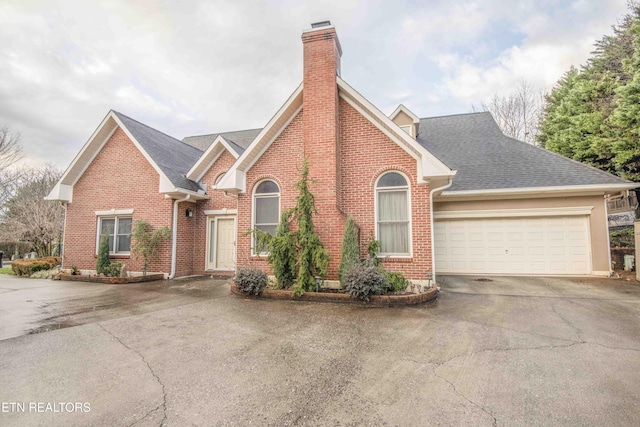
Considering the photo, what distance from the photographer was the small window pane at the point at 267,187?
9133 millimetres

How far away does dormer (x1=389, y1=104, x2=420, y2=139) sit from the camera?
40.5 ft

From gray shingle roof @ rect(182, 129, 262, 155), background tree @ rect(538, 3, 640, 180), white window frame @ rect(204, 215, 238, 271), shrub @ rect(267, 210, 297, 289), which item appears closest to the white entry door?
white window frame @ rect(204, 215, 238, 271)

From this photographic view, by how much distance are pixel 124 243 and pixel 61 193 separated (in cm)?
338

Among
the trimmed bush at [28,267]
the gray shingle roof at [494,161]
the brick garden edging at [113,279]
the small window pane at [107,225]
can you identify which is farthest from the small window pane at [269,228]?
the trimmed bush at [28,267]

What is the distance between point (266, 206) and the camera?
9211 mm

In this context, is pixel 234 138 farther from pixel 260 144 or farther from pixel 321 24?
pixel 321 24

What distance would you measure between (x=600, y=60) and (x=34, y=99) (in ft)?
122

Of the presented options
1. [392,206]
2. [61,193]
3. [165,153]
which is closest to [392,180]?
[392,206]

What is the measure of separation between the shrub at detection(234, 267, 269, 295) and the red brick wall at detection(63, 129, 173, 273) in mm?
4934

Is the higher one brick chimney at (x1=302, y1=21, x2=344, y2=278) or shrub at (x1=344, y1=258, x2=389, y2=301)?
brick chimney at (x1=302, y1=21, x2=344, y2=278)

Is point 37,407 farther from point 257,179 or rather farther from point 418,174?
point 418,174

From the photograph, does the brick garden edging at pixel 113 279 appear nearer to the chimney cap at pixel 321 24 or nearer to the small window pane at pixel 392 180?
the small window pane at pixel 392 180

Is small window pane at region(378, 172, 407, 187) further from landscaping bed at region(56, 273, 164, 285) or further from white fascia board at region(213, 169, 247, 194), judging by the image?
landscaping bed at region(56, 273, 164, 285)

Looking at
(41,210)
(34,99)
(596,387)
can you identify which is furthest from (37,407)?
(34,99)
